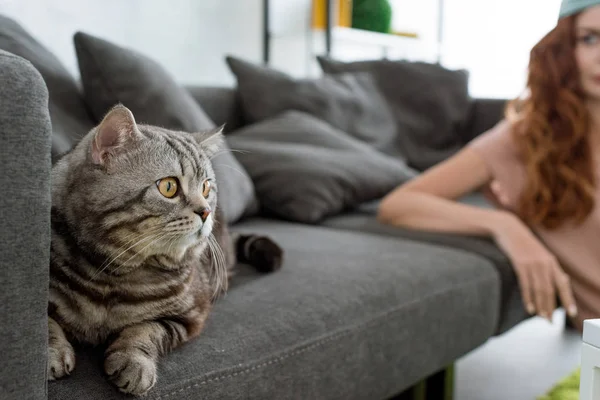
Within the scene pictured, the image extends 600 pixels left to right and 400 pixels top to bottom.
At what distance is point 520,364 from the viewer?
2125 mm

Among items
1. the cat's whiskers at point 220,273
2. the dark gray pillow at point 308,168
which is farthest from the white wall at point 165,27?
the cat's whiskers at point 220,273

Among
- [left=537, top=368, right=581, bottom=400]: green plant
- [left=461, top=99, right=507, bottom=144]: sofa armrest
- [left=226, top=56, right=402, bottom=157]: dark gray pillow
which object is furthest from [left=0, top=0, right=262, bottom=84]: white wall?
[left=537, top=368, right=581, bottom=400]: green plant

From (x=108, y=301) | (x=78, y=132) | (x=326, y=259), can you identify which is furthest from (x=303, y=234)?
→ (x=108, y=301)

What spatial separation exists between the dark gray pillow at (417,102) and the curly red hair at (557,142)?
3.08 ft

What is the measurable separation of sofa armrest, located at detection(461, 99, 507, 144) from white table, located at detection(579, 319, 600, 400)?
2.00 m

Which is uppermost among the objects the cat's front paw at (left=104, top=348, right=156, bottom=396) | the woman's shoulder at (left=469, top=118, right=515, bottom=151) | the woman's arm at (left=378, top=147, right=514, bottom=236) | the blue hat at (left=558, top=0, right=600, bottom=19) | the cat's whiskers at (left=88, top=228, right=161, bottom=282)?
the blue hat at (left=558, top=0, right=600, bottom=19)

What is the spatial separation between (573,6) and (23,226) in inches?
50.8

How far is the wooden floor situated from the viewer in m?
1.92

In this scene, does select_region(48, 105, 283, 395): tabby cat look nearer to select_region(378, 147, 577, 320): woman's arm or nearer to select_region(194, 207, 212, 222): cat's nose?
select_region(194, 207, 212, 222): cat's nose

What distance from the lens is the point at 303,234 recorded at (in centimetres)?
163

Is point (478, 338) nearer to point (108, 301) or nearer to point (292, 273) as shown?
point (292, 273)

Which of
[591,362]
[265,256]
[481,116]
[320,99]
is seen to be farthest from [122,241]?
[481,116]

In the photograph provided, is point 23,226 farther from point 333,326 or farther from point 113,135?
point 333,326

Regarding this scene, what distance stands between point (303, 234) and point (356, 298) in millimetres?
493
